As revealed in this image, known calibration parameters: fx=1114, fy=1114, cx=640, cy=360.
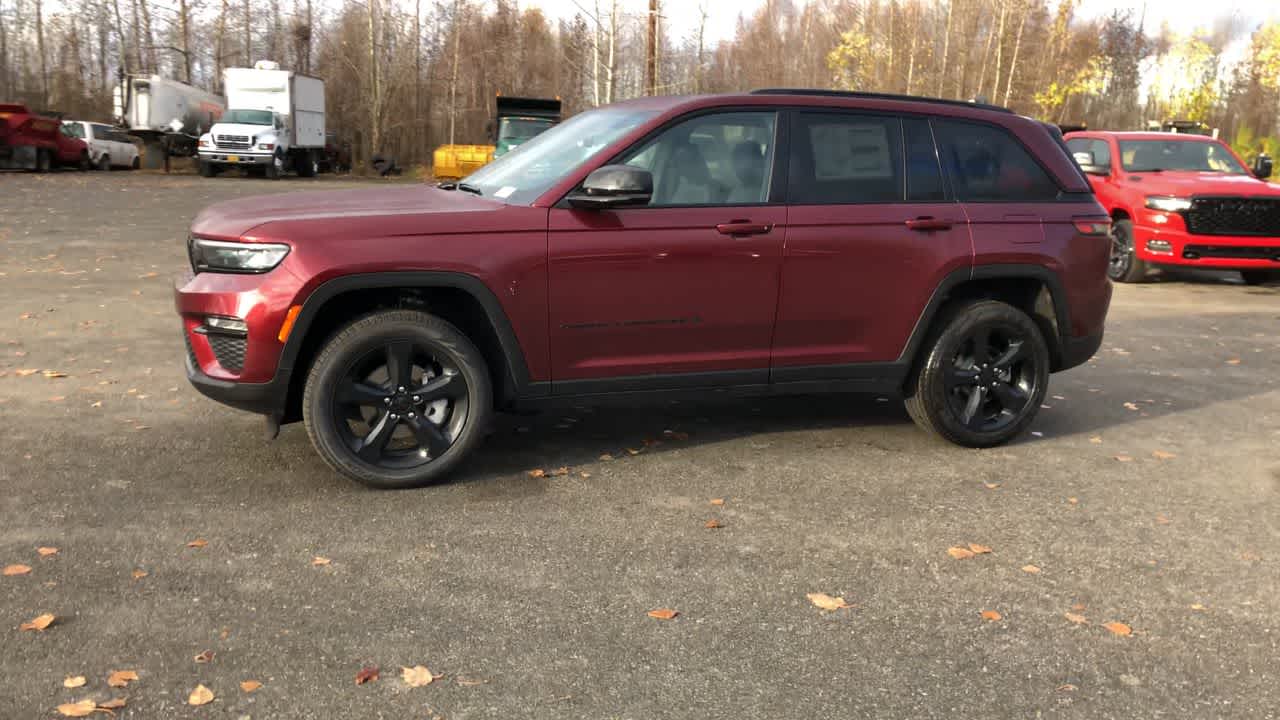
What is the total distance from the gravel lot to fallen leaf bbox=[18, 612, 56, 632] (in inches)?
2.0

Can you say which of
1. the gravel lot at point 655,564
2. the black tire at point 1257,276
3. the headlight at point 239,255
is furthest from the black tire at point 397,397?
the black tire at point 1257,276

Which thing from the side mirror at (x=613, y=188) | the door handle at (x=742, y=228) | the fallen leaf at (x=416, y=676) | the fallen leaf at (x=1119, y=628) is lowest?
the fallen leaf at (x=416, y=676)

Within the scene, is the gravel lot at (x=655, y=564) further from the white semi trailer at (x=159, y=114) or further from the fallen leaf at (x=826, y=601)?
the white semi trailer at (x=159, y=114)

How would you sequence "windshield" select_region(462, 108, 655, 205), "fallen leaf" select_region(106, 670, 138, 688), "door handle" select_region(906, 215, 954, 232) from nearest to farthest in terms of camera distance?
"fallen leaf" select_region(106, 670, 138, 688) < "windshield" select_region(462, 108, 655, 205) < "door handle" select_region(906, 215, 954, 232)

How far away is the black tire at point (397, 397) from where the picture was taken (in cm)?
495

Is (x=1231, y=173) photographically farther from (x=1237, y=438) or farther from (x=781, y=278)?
(x=781, y=278)

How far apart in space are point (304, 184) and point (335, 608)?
3131 cm

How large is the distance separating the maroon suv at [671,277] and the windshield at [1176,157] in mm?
9356

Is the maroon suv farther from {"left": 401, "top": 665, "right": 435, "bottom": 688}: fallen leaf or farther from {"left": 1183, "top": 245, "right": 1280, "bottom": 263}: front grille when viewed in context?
{"left": 1183, "top": 245, "right": 1280, "bottom": 263}: front grille

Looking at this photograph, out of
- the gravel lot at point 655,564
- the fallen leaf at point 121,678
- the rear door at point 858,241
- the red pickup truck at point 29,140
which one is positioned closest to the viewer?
the fallen leaf at point 121,678

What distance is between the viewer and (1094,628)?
382 cm

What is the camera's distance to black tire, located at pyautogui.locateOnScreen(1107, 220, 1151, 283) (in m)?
14.0

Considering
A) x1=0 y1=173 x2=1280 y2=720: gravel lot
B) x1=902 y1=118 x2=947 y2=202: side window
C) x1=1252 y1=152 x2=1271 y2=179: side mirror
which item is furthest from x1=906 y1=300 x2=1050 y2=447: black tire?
x1=1252 y1=152 x2=1271 y2=179: side mirror

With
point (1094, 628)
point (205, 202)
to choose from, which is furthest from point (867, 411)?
point (205, 202)
